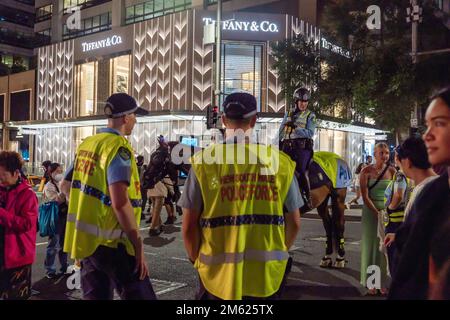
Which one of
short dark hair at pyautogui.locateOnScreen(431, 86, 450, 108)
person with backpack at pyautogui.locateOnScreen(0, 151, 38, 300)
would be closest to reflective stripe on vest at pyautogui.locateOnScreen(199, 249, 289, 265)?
short dark hair at pyautogui.locateOnScreen(431, 86, 450, 108)

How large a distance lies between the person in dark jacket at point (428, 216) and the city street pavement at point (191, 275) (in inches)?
→ 170

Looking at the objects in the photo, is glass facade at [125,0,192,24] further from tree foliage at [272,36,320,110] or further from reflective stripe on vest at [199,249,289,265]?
reflective stripe on vest at [199,249,289,265]

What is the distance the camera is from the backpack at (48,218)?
7.26 meters

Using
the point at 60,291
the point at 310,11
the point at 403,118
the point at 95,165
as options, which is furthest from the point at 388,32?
the point at 95,165

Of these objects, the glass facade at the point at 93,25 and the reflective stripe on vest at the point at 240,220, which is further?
the glass facade at the point at 93,25

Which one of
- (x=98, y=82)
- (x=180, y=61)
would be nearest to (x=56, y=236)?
(x=180, y=61)

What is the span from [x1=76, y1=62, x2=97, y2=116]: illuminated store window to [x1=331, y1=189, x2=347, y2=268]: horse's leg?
29.0 meters

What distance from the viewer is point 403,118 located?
19.4 m

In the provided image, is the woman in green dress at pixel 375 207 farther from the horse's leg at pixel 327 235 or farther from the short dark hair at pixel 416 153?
the short dark hair at pixel 416 153

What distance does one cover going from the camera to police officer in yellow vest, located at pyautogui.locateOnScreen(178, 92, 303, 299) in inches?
117

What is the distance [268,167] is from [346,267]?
5507 millimetres

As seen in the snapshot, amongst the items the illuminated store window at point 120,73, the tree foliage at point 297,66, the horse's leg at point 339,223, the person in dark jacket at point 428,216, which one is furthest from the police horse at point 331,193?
the illuminated store window at point 120,73

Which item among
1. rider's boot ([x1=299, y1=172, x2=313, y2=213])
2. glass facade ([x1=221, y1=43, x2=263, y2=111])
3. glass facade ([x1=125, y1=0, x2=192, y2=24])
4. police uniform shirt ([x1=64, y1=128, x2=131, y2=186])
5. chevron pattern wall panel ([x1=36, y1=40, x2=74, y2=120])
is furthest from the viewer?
chevron pattern wall panel ([x1=36, y1=40, x2=74, y2=120])

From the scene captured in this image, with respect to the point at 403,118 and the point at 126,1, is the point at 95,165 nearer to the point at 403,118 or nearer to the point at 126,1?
the point at 403,118
